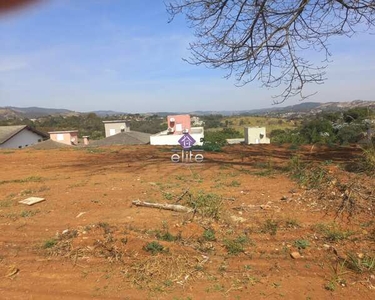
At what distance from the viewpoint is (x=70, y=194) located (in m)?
5.06

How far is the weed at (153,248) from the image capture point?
10.3ft

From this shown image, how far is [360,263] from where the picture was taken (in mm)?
2811

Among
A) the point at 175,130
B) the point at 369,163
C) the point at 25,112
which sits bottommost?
the point at 175,130

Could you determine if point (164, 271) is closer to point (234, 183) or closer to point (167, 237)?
point (167, 237)

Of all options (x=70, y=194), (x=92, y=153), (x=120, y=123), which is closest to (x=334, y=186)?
(x=70, y=194)

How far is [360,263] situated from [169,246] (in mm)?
1720

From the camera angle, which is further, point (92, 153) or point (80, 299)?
point (92, 153)

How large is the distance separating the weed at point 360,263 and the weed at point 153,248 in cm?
169

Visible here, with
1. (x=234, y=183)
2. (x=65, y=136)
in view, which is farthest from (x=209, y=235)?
(x=65, y=136)

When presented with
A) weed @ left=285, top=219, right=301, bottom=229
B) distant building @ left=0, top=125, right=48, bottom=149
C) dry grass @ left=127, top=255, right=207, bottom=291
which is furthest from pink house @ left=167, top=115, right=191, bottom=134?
dry grass @ left=127, top=255, right=207, bottom=291

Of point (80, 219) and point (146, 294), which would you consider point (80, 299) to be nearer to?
point (146, 294)

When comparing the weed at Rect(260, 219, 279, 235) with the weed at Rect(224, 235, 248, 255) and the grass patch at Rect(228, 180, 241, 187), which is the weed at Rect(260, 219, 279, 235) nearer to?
the weed at Rect(224, 235, 248, 255)

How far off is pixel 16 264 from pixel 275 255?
243cm

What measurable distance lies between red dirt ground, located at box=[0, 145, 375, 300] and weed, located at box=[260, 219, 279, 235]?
4cm
